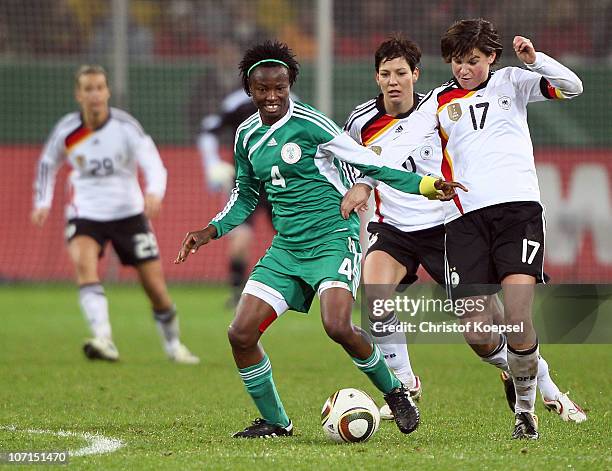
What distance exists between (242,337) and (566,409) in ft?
6.77

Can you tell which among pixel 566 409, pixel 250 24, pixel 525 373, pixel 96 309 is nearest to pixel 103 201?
pixel 96 309

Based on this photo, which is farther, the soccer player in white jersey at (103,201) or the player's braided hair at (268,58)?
the soccer player in white jersey at (103,201)

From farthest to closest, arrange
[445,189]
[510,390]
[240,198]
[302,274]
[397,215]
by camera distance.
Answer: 1. [397,215]
2. [510,390]
3. [240,198]
4. [302,274]
5. [445,189]

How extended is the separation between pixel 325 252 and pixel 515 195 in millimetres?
1054

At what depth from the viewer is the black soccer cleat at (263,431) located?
239 inches

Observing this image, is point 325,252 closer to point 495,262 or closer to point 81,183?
point 495,262

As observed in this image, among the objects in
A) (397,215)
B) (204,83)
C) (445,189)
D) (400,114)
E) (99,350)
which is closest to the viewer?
(445,189)

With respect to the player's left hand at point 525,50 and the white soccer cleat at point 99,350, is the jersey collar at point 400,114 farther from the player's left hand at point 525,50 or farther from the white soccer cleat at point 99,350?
the white soccer cleat at point 99,350

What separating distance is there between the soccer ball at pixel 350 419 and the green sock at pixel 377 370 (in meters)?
0.16

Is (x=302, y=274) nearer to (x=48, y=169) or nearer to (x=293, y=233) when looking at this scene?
(x=293, y=233)

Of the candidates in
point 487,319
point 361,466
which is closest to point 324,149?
point 487,319

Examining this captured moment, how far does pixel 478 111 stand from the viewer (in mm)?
6285

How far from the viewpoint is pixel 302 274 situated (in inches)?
239

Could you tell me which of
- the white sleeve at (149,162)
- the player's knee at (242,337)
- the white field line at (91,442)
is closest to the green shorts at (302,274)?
the player's knee at (242,337)
